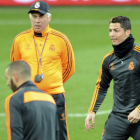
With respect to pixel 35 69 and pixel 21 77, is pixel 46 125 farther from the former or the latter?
pixel 35 69

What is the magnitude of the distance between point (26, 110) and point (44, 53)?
8.96 feet

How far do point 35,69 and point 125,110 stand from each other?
165 cm

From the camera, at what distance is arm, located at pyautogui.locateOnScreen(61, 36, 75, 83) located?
7711 mm

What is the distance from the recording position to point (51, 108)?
16.1 ft

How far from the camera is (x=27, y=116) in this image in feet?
15.6

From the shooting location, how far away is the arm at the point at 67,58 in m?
7.71

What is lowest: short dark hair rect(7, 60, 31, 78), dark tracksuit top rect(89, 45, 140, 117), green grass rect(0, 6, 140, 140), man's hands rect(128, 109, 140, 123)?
green grass rect(0, 6, 140, 140)

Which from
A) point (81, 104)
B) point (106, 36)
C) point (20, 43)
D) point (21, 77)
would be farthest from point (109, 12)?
point (21, 77)

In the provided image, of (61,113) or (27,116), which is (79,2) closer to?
(61,113)

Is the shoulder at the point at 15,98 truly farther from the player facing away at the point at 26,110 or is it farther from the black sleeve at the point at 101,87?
the black sleeve at the point at 101,87

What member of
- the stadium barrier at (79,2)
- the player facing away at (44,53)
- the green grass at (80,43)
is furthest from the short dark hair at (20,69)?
the stadium barrier at (79,2)

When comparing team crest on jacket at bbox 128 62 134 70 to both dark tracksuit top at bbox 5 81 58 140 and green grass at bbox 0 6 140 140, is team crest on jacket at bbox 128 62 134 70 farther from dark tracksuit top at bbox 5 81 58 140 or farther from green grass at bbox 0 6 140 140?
green grass at bbox 0 6 140 140

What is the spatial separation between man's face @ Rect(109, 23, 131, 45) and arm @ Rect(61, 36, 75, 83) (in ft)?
4.57

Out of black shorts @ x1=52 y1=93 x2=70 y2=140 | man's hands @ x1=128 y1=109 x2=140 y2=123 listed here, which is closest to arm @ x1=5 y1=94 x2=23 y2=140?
man's hands @ x1=128 y1=109 x2=140 y2=123
